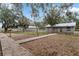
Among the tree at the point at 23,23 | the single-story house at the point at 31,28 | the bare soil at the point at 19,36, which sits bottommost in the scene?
the bare soil at the point at 19,36

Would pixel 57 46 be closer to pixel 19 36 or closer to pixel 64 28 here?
pixel 64 28

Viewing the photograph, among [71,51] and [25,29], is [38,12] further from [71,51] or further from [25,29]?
[71,51]

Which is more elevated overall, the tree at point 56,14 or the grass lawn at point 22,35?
the tree at point 56,14

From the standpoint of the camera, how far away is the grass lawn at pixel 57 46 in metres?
2.08

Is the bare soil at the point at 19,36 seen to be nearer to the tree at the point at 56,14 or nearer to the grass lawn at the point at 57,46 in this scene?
the grass lawn at the point at 57,46

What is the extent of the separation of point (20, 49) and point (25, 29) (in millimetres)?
192

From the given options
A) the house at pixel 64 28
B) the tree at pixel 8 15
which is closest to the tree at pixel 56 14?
the house at pixel 64 28

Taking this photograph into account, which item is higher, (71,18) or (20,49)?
(71,18)

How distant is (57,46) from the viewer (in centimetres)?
210

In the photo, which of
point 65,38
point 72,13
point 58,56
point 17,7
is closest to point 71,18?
point 72,13

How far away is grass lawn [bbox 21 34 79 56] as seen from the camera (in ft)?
6.82

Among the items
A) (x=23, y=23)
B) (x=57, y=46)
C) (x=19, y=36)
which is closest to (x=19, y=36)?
(x=19, y=36)

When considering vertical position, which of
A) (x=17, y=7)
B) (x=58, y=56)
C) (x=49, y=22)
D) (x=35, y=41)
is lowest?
(x=58, y=56)

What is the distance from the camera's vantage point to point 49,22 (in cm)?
212
